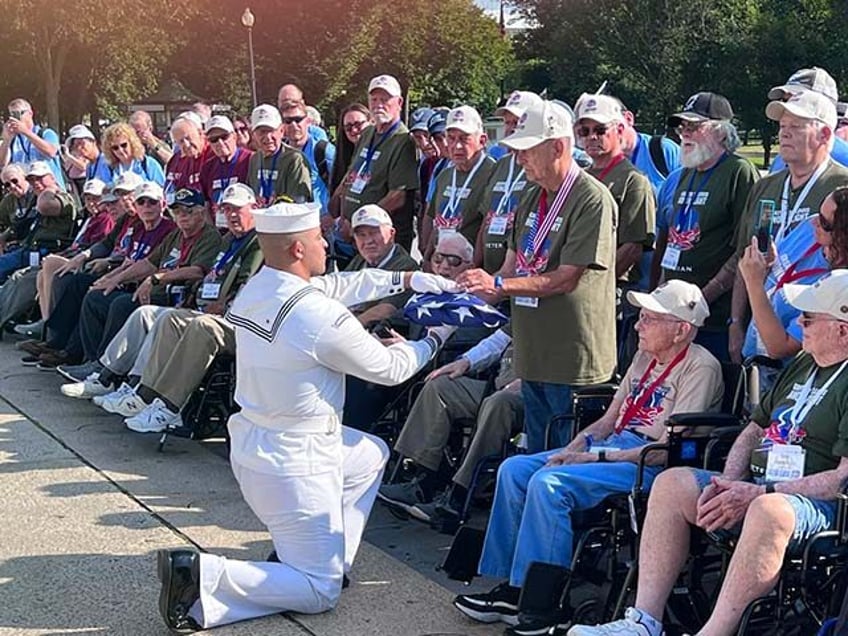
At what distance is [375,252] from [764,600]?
3149mm

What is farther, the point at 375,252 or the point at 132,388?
the point at 132,388

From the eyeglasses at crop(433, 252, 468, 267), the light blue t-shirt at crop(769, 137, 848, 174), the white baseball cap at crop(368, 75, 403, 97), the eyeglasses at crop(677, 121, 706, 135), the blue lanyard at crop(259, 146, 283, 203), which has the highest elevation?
the white baseball cap at crop(368, 75, 403, 97)

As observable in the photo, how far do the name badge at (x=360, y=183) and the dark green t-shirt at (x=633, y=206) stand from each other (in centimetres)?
235

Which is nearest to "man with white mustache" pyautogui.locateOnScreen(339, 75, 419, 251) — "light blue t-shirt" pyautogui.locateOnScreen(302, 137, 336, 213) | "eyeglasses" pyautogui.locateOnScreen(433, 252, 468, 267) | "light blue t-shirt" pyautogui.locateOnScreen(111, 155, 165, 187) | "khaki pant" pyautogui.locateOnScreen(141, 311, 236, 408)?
"light blue t-shirt" pyautogui.locateOnScreen(302, 137, 336, 213)

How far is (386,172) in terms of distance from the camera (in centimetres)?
729

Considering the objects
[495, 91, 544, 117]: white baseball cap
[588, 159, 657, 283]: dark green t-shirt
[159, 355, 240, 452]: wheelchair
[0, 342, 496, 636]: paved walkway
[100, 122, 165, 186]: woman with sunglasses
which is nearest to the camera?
[0, 342, 496, 636]: paved walkway

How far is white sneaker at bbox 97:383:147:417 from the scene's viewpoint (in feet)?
20.6

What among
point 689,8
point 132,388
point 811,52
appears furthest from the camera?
point 689,8

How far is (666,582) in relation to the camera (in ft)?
11.1

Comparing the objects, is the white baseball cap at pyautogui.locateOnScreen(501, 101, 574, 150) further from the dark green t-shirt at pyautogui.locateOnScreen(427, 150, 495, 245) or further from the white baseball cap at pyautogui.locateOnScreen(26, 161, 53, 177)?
the white baseball cap at pyautogui.locateOnScreen(26, 161, 53, 177)

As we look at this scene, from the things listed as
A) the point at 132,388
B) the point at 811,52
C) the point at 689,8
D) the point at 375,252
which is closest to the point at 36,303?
the point at 132,388

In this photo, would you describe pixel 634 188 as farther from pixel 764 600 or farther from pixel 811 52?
pixel 811 52

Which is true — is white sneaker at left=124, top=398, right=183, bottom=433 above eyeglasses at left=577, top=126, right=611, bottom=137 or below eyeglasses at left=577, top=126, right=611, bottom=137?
below

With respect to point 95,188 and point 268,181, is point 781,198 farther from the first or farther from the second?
point 95,188
